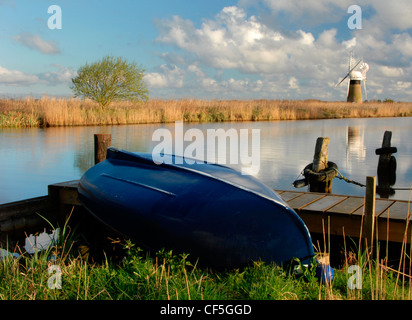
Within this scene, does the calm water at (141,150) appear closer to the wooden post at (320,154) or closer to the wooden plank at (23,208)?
the wooden post at (320,154)

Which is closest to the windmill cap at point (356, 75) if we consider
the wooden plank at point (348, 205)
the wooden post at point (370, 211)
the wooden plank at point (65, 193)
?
the wooden plank at point (348, 205)

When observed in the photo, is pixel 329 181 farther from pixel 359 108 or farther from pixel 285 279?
pixel 359 108

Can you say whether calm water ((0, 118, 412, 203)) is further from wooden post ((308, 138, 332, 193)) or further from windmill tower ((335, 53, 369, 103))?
windmill tower ((335, 53, 369, 103))

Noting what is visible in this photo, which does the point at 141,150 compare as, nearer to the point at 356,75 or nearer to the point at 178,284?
the point at 178,284

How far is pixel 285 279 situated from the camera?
3277mm

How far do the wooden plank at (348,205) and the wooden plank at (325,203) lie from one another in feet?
0.19

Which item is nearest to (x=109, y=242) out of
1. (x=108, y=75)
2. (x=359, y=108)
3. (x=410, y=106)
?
(x=108, y=75)

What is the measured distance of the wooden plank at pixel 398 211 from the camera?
403cm

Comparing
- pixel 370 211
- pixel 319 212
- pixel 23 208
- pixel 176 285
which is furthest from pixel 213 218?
pixel 23 208

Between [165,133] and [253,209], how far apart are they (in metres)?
16.9

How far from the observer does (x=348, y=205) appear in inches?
178

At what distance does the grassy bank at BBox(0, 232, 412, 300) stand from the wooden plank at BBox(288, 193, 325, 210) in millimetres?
1158

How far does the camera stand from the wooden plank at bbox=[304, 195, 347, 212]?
4.38 meters

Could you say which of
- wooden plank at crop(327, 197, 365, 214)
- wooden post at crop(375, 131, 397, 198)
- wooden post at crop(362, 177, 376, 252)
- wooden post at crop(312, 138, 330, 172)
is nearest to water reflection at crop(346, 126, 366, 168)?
wooden post at crop(375, 131, 397, 198)
